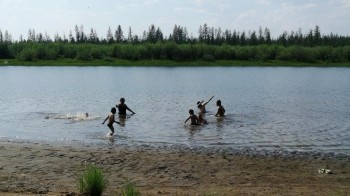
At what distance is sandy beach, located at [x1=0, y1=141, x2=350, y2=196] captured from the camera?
1281cm

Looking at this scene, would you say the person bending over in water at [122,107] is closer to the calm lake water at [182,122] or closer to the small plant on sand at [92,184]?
the calm lake water at [182,122]

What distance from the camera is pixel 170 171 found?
15570 mm

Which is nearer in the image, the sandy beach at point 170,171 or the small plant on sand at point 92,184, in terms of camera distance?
the small plant on sand at point 92,184

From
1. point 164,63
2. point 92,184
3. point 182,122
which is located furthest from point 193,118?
point 164,63

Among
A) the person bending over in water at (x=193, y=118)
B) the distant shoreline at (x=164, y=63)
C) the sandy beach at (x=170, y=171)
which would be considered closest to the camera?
the sandy beach at (x=170, y=171)

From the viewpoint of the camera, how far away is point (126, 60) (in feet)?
471

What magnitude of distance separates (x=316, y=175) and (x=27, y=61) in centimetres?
13866

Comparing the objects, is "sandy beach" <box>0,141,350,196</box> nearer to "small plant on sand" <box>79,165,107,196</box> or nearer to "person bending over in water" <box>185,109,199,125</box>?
"small plant on sand" <box>79,165,107,196</box>

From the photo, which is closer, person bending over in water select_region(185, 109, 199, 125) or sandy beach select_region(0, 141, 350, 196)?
sandy beach select_region(0, 141, 350, 196)

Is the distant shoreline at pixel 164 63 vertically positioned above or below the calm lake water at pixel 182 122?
above

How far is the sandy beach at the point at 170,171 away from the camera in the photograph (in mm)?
12812

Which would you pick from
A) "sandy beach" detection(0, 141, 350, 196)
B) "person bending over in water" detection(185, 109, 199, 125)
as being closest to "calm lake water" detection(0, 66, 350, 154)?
"person bending over in water" detection(185, 109, 199, 125)

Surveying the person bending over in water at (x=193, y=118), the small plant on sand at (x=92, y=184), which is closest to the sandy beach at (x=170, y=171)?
the small plant on sand at (x=92, y=184)

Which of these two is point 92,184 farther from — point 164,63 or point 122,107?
point 164,63
